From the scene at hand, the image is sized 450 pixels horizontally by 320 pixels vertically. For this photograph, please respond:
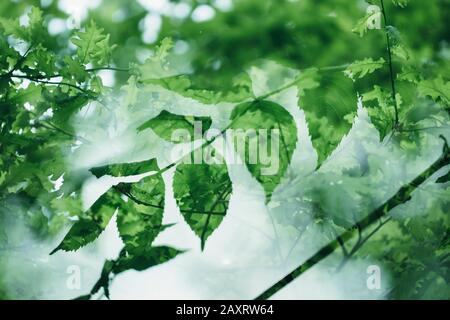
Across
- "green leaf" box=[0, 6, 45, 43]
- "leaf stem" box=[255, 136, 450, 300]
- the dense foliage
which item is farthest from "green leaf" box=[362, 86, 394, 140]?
"green leaf" box=[0, 6, 45, 43]

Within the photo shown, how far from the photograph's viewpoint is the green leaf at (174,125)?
1.41 ft

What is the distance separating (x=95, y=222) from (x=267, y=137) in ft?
0.66

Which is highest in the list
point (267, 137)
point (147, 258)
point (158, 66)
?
point (158, 66)

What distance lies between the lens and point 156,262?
→ 0.48 meters

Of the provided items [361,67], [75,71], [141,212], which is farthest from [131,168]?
[361,67]

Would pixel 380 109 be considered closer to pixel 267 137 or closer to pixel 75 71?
pixel 267 137

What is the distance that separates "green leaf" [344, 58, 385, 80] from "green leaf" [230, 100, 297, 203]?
0.28 ft

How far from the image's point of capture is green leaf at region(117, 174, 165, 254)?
46 cm

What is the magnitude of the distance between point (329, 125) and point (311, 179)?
7.4 inches

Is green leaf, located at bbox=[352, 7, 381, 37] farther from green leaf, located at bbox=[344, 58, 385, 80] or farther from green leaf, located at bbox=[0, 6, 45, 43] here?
green leaf, located at bbox=[0, 6, 45, 43]

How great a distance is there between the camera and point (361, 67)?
0.45 m

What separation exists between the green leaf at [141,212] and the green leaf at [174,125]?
0.05 meters
